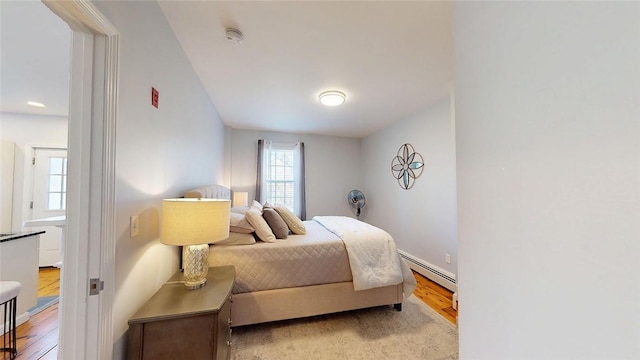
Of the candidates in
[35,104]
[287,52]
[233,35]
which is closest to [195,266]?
[233,35]

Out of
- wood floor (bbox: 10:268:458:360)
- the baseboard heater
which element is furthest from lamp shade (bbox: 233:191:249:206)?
the baseboard heater

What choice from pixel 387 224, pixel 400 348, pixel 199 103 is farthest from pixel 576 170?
pixel 387 224

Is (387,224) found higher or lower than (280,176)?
lower

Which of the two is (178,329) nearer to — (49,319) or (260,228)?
(260,228)

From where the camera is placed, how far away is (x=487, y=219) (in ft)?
2.29

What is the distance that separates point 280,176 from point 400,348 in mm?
3659

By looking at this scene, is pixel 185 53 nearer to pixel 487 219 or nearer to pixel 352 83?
pixel 352 83

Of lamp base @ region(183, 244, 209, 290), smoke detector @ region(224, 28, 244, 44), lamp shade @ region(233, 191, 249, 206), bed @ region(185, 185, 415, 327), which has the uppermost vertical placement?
smoke detector @ region(224, 28, 244, 44)

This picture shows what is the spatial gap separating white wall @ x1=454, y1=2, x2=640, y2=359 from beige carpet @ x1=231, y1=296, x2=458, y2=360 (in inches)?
48.3

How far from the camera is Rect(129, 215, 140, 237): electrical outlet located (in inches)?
45.6

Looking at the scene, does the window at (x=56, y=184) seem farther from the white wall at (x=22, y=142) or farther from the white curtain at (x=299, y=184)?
the white curtain at (x=299, y=184)

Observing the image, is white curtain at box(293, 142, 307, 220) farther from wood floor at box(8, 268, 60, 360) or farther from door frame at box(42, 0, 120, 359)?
door frame at box(42, 0, 120, 359)

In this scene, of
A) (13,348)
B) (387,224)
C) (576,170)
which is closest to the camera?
(576,170)

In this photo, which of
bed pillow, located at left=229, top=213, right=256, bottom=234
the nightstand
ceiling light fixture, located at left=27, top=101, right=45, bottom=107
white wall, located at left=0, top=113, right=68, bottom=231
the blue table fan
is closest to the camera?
the nightstand
